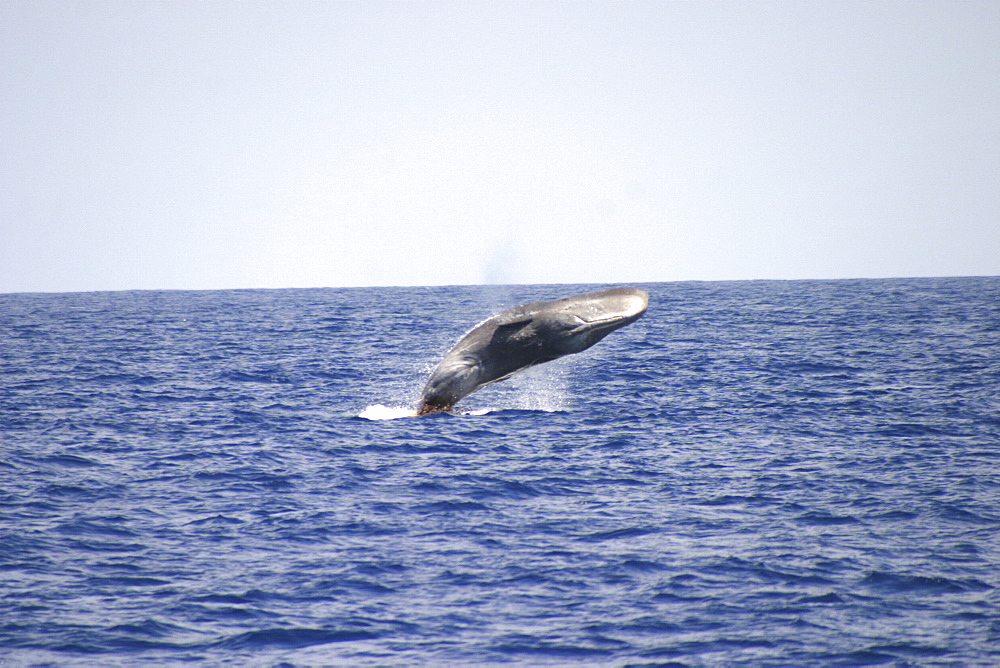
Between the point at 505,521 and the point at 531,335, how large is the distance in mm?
3167

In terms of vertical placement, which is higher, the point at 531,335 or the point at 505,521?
the point at 531,335

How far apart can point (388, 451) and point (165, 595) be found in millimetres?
8478

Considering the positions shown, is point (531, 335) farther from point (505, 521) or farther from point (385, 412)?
point (385, 412)

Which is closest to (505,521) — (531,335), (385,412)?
(531,335)

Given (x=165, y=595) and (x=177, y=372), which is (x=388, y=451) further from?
(x=177, y=372)

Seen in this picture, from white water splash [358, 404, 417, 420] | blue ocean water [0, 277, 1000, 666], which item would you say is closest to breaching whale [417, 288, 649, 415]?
blue ocean water [0, 277, 1000, 666]

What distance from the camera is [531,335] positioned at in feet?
51.2

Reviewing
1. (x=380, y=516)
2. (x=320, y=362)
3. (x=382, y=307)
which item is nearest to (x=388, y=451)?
(x=380, y=516)

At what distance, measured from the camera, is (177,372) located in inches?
1383

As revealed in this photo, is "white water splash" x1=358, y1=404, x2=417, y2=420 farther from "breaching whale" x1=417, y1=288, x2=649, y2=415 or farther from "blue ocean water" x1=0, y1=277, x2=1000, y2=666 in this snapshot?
"breaching whale" x1=417, y1=288, x2=649, y2=415

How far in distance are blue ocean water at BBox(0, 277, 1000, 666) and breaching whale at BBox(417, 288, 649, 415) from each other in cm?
238

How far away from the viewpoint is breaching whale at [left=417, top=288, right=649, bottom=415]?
15273 millimetres

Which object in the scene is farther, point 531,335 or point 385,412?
point 385,412

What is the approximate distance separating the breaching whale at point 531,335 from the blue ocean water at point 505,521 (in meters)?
2.38
